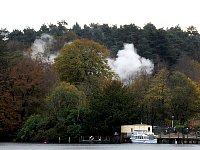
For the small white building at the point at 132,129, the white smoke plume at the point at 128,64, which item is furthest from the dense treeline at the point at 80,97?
the white smoke plume at the point at 128,64

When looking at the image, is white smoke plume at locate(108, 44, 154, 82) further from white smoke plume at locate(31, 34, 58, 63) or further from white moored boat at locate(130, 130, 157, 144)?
white moored boat at locate(130, 130, 157, 144)

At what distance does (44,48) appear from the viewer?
14000cm

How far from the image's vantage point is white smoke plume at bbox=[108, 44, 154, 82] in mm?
120775

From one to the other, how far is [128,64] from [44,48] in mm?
23668

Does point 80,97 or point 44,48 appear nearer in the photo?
point 80,97

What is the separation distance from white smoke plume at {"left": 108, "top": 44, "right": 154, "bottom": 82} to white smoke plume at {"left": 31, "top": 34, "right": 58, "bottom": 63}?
1233 centimetres

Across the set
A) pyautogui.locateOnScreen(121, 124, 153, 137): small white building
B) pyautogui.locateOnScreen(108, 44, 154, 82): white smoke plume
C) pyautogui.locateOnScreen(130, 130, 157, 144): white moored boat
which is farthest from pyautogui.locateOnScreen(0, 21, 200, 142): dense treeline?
pyautogui.locateOnScreen(108, 44, 154, 82): white smoke plume

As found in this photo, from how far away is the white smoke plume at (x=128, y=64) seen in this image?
396 ft

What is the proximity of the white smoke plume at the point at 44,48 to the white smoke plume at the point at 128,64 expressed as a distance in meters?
12.3

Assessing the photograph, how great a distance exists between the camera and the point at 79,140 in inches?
3406

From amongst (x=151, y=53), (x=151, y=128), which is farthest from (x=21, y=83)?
(x=151, y=53)

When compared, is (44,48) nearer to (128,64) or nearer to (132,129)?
(128,64)

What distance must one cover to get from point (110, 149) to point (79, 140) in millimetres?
19083

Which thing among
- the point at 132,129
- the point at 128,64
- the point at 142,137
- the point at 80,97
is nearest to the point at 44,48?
the point at 128,64
